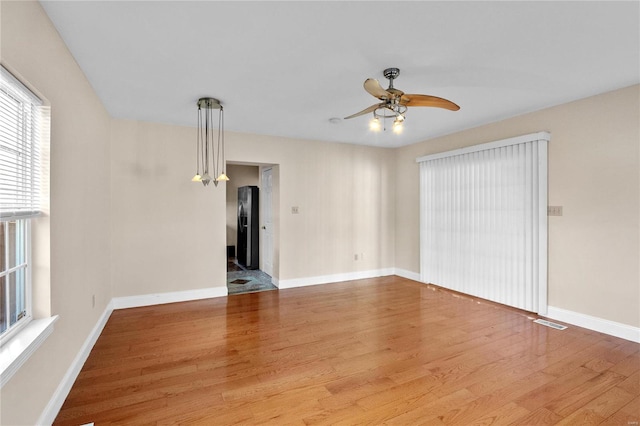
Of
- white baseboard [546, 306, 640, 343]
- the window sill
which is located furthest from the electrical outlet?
the window sill

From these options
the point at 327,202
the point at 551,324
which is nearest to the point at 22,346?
the point at 327,202

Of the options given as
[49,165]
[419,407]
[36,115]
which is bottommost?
[419,407]

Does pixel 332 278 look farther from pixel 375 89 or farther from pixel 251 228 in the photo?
pixel 375 89

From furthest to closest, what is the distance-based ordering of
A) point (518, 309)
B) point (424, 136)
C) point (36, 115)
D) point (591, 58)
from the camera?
point (424, 136) < point (518, 309) < point (591, 58) < point (36, 115)

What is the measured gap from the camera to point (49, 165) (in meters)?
1.95

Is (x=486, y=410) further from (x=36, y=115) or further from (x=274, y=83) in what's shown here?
(x=36, y=115)

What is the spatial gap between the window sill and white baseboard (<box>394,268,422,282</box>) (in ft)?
16.9

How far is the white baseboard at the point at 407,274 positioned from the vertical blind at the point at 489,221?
0.18m

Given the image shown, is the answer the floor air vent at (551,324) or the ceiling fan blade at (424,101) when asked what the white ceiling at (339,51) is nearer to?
the ceiling fan blade at (424,101)

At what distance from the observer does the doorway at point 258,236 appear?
550 centimetres

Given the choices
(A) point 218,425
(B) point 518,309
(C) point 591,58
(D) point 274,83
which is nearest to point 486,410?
(A) point 218,425

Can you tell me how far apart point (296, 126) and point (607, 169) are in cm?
370

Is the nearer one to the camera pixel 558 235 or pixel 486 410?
pixel 486 410

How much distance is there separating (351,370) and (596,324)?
9.32 feet
